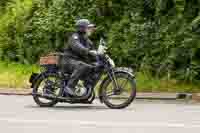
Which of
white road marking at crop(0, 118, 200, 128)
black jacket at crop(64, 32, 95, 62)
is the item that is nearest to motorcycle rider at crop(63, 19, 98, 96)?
black jacket at crop(64, 32, 95, 62)

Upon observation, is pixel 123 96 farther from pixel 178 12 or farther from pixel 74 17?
pixel 74 17

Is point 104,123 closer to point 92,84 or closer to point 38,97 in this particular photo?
point 92,84

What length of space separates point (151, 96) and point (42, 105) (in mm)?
3003

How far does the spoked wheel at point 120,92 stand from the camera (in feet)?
43.8

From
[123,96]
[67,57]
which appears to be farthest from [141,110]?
[67,57]

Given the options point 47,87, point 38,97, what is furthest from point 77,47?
point 38,97

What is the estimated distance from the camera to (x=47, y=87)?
13.9 m

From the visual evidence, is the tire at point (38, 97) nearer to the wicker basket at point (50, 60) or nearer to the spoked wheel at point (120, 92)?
the wicker basket at point (50, 60)

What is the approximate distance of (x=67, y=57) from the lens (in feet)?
45.1

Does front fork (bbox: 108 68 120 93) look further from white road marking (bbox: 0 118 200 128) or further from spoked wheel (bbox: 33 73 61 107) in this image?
white road marking (bbox: 0 118 200 128)

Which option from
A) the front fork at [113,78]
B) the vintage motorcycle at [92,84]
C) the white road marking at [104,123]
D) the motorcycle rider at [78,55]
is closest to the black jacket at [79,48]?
the motorcycle rider at [78,55]

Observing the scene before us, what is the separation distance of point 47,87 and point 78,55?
929 mm

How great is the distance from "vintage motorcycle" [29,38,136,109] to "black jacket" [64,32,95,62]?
0.21 m

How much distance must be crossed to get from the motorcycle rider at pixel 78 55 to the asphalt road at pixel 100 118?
584 mm
